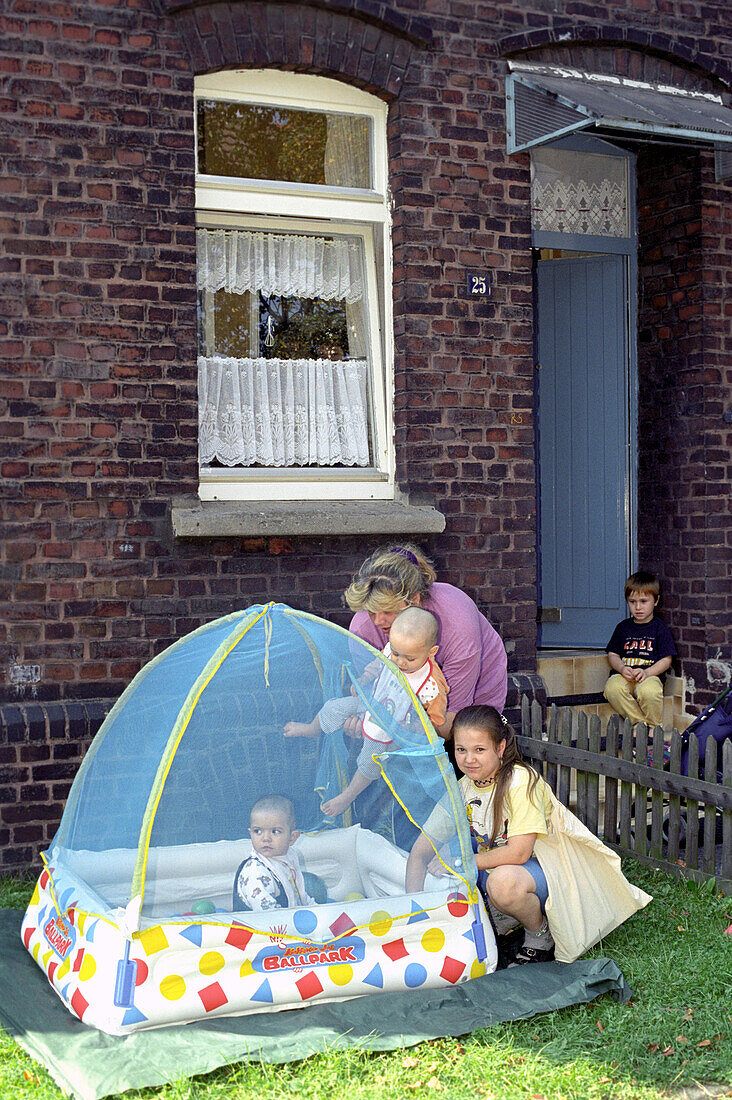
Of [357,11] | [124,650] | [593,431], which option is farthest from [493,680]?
[357,11]

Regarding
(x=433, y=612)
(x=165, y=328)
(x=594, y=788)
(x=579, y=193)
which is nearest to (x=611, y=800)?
(x=594, y=788)

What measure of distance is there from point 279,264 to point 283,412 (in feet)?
2.83

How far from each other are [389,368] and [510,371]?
73 cm

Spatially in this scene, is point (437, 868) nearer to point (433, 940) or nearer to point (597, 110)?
point (433, 940)

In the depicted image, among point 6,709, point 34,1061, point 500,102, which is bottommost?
point 34,1061

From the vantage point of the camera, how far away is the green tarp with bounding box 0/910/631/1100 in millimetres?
3438

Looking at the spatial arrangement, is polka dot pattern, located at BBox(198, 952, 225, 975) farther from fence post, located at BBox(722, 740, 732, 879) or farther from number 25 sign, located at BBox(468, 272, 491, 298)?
number 25 sign, located at BBox(468, 272, 491, 298)

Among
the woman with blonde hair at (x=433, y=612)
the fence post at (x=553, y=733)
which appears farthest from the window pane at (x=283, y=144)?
the fence post at (x=553, y=733)

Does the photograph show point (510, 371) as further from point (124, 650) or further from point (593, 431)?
point (124, 650)

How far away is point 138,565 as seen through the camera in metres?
5.74

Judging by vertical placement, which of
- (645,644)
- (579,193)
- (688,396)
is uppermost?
(579,193)

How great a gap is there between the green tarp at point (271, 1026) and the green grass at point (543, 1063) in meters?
0.04

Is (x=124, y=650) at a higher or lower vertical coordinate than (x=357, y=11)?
lower

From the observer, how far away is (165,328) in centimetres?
581
